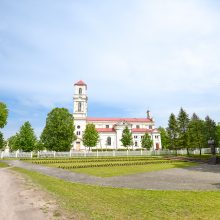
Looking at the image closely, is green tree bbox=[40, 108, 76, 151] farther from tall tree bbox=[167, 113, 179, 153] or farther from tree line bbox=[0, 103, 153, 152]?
tall tree bbox=[167, 113, 179, 153]

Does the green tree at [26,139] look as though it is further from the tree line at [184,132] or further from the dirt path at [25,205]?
the dirt path at [25,205]

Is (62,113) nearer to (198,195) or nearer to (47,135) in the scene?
(47,135)

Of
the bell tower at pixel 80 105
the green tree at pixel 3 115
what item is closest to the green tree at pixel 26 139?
the green tree at pixel 3 115

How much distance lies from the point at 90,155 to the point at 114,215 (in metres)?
47.5

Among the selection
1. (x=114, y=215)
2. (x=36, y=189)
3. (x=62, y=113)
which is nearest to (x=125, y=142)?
(x=62, y=113)

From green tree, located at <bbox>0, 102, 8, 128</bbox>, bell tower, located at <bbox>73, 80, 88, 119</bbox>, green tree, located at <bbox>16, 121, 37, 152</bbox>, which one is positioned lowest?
green tree, located at <bbox>16, 121, 37, 152</bbox>

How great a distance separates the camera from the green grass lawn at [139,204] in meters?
7.87

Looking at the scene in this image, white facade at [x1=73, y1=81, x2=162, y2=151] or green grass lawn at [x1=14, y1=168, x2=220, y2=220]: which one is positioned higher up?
white facade at [x1=73, y1=81, x2=162, y2=151]

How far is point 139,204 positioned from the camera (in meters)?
9.25

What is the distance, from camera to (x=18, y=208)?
8719 millimetres

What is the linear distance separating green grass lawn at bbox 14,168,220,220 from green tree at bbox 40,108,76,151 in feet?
149

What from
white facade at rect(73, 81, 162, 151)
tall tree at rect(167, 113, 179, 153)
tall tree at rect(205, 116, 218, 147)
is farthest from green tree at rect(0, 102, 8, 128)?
tall tree at rect(205, 116, 218, 147)

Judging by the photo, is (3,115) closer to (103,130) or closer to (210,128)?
(103,130)

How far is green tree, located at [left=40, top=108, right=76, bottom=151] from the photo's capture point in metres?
56.7
